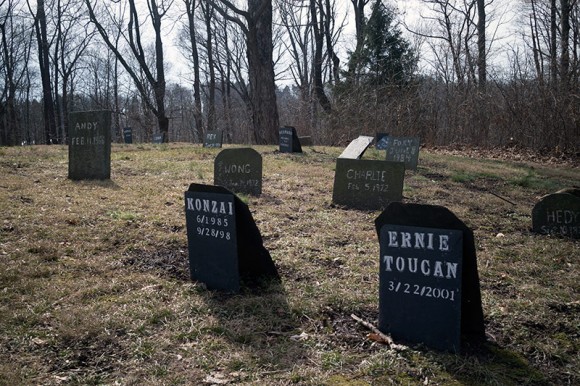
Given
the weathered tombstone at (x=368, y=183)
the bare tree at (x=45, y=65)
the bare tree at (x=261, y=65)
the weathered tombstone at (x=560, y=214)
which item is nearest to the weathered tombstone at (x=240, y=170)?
the weathered tombstone at (x=368, y=183)

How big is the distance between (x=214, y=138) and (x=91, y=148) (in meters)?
8.73

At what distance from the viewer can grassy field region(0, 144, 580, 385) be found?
2.69m

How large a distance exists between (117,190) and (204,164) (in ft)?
13.2

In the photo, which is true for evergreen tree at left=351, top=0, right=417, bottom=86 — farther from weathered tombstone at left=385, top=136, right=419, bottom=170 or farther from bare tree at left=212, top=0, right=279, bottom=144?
weathered tombstone at left=385, top=136, right=419, bottom=170

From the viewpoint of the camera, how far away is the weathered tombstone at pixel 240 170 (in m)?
7.66

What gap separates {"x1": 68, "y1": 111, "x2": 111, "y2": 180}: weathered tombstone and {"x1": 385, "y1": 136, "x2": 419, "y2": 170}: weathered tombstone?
632 cm

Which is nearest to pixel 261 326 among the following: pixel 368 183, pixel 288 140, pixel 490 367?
pixel 490 367

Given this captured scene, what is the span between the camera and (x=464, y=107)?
20172 millimetres

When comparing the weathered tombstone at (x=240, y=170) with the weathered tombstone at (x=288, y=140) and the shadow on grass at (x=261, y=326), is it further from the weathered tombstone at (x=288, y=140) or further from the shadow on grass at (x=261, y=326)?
the weathered tombstone at (x=288, y=140)

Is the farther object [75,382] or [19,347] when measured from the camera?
[19,347]

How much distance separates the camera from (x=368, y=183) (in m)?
7.18

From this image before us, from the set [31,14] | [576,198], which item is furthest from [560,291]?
[31,14]

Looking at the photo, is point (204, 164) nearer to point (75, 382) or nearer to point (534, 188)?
point (534, 188)

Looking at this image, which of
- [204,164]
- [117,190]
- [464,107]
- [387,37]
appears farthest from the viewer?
[387,37]
